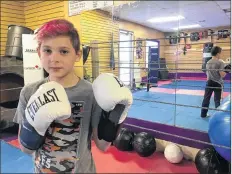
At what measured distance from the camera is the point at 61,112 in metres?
0.85

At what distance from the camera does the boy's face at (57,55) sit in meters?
0.88

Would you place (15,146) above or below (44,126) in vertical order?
below

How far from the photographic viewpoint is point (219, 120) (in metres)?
1.98

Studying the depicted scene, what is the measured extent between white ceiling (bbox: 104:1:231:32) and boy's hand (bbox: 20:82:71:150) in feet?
14.1

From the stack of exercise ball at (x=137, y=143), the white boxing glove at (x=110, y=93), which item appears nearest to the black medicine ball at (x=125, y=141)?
the stack of exercise ball at (x=137, y=143)

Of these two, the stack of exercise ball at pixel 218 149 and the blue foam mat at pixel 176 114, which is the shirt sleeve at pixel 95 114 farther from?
the blue foam mat at pixel 176 114

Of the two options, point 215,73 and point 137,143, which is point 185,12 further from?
point 137,143

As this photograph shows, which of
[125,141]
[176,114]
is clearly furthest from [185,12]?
[125,141]

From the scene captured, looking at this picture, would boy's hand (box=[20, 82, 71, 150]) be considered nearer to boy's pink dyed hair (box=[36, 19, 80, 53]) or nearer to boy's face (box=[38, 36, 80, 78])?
boy's face (box=[38, 36, 80, 78])

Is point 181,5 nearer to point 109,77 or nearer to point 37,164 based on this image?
point 109,77

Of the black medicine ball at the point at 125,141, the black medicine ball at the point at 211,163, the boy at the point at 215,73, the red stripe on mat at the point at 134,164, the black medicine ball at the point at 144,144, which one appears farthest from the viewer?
the boy at the point at 215,73

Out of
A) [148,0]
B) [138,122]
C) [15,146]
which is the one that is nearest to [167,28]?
[148,0]

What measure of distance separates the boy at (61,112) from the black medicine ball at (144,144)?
5.17 feet

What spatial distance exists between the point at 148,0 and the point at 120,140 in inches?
139
